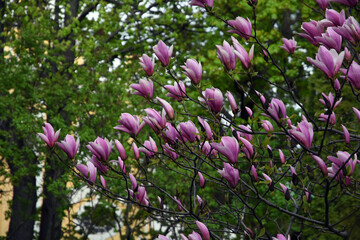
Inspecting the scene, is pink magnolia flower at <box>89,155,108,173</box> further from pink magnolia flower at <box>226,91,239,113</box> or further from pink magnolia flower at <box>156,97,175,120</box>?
pink magnolia flower at <box>226,91,239,113</box>

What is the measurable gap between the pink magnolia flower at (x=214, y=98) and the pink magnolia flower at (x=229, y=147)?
0.34 m

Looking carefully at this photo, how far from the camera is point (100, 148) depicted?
2.78 m

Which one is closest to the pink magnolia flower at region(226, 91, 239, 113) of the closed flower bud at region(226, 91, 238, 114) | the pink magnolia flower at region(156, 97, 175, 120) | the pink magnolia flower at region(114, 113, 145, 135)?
the closed flower bud at region(226, 91, 238, 114)

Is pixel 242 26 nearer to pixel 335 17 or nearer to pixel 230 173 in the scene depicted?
pixel 335 17

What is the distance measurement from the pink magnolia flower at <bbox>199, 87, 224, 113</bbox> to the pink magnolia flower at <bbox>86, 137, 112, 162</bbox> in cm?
64

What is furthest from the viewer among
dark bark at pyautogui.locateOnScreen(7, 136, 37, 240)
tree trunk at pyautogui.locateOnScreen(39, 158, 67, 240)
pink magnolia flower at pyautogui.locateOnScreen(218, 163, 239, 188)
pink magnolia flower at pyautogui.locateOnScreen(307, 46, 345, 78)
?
dark bark at pyautogui.locateOnScreen(7, 136, 37, 240)

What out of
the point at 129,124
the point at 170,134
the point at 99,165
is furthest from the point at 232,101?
the point at 99,165

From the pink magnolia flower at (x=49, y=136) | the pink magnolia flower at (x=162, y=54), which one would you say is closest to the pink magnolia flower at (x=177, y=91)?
the pink magnolia flower at (x=162, y=54)

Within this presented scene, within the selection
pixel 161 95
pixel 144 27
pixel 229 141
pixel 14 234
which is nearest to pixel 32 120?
pixel 161 95

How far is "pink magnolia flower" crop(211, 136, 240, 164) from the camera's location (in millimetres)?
2451

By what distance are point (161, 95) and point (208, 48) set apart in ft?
24.6

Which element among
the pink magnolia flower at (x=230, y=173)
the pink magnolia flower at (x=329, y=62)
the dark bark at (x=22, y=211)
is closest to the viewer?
the pink magnolia flower at (x=329, y=62)

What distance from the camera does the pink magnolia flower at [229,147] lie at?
2.45 m

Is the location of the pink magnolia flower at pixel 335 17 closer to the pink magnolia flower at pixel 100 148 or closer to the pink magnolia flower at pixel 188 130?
the pink magnolia flower at pixel 188 130
